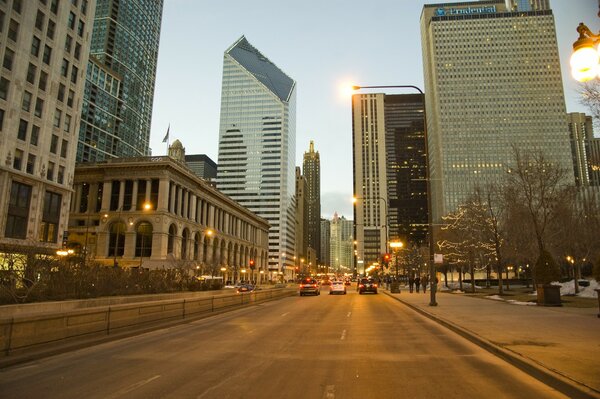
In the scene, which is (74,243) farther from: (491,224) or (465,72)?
(465,72)

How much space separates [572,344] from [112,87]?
163047mm

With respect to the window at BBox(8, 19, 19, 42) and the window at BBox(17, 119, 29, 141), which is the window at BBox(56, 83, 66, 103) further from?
the window at BBox(8, 19, 19, 42)

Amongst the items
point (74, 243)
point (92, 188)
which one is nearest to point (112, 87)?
point (92, 188)

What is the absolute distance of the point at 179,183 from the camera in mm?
78438

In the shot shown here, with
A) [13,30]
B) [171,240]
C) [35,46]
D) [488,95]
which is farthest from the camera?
[488,95]

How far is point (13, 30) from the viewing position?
156 feet

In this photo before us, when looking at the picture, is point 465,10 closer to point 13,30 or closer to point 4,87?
point 13,30

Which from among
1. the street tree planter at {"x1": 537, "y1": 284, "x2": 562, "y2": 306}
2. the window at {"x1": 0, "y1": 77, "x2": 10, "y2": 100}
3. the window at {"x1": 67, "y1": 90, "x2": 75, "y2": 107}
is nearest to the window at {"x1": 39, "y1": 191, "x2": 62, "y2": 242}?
the window at {"x1": 0, "y1": 77, "x2": 10, "y2": 100}

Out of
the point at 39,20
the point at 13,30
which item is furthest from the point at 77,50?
the point at 13,30

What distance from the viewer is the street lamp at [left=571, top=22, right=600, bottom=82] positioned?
596cm

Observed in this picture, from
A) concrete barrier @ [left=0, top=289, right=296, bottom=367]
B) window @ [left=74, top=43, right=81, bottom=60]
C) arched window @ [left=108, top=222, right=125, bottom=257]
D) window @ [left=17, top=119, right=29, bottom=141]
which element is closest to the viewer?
concrete barrier @ [left=0, top=289, right=296, bottom=367]

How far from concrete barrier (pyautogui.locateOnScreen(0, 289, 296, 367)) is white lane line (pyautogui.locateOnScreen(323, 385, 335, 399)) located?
23.6 ft

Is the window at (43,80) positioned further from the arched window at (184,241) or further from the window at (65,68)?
the arched window at (184,241)

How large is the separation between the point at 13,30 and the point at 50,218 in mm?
22511
